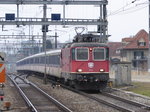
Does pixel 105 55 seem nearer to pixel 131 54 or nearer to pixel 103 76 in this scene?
pixel 103 76

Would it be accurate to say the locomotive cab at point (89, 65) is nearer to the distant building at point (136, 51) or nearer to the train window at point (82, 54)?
the train window at point (82, 54)

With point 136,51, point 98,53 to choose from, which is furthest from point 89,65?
point 136,51

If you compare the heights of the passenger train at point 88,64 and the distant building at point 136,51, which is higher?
the distant building at point 136,51

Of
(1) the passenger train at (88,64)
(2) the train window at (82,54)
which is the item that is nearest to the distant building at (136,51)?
(1) the passenger train at (88,64)

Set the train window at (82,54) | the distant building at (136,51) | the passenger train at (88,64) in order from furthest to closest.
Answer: the distant building at (136,51), the train window at (82,54), the passenger train at (88,64)

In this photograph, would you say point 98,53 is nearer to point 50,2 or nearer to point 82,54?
point 82,54

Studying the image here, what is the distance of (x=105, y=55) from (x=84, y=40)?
189 centimetres

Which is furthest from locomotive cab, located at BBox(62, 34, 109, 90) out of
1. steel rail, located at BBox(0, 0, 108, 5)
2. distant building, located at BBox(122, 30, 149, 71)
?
distant building, located at BBox(122, 30, 149, 71)

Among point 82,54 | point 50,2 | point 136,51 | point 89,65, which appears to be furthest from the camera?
point 136,51

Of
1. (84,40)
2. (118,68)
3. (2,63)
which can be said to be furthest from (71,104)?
(118,68)

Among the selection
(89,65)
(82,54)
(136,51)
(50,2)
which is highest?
(50,2)

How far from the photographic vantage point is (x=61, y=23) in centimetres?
3903

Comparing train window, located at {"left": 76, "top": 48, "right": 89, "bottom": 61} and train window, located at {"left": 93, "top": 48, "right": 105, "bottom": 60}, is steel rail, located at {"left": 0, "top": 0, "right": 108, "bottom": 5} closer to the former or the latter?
train window, located at {"left": 93, "top": 48, "right": 105, "bottom": 60}

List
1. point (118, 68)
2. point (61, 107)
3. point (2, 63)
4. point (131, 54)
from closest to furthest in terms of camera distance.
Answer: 1. point (2, 63)
2. point (61, 107)
3. point (118, 68)
4. point (131, 54)
